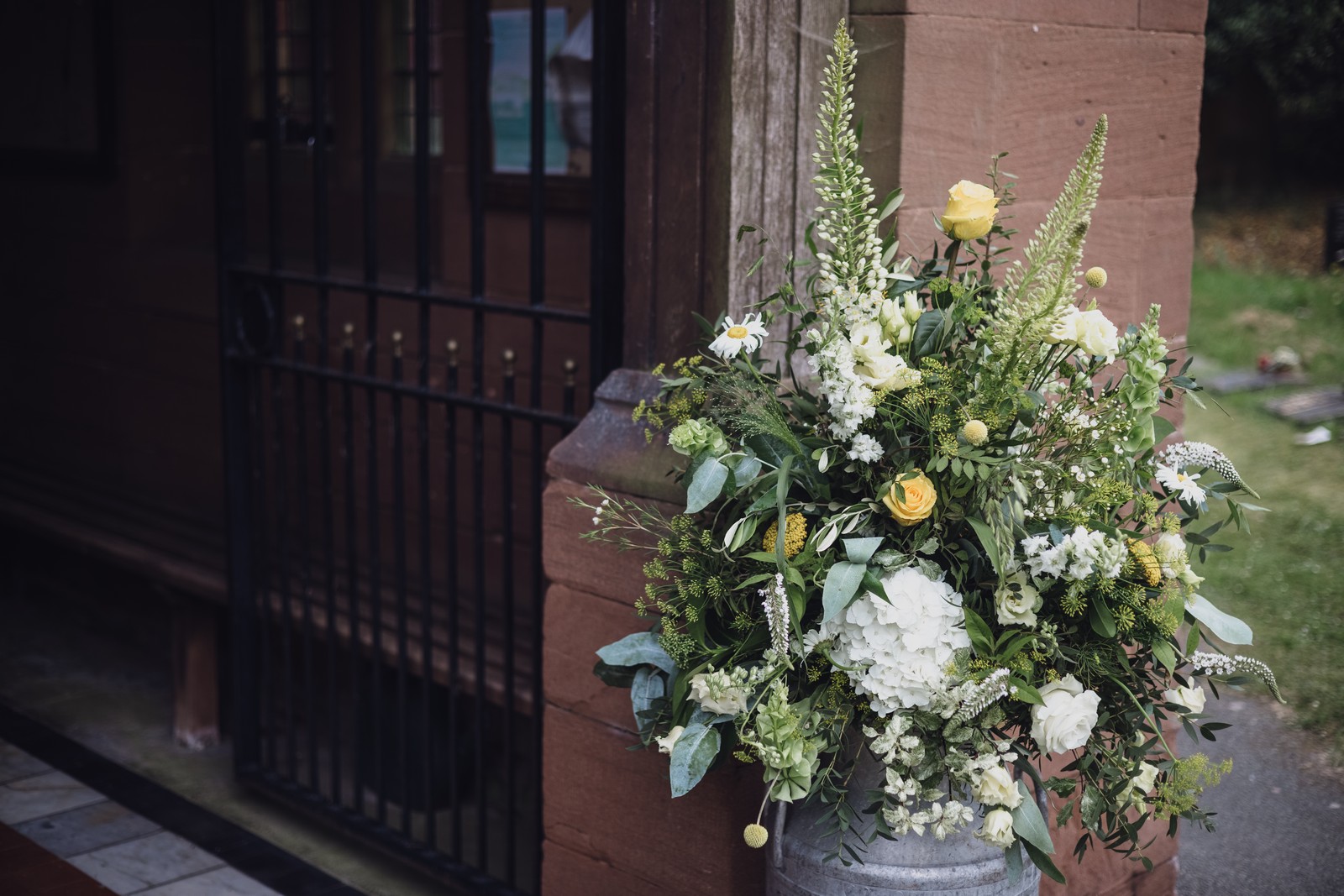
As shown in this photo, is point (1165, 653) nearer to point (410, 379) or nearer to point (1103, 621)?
point (1103, 621)

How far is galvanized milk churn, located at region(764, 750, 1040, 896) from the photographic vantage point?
6.78 feet

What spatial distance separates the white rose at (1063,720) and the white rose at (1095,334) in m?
0.48

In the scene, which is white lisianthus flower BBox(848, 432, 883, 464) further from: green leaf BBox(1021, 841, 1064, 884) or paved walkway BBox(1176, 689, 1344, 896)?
paved walkway BBox(1176, 689, 1344, 896)

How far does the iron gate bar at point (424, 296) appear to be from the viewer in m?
3.16

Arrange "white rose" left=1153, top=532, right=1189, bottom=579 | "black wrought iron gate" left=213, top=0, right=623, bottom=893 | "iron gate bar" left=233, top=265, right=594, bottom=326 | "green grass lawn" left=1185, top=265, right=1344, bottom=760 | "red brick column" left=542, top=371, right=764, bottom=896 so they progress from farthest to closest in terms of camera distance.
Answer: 1. "green grass lawn" left=1185, top=265, right=1344, bottom=760
2. "black wrought iron gate" left=213, top=0, right=623, bottom=893
3. "iron gate bar" left=233, top=265, right=594, bottom=326
4. "red brick column" left=542, top=371, right=764, bottom=896
5. "white rose" left=1153, top=532, right=1189, bottom=579

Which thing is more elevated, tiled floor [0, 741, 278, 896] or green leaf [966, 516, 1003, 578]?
green leaf [966, 516, 1003, 578]

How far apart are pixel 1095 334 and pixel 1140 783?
0.67 meters

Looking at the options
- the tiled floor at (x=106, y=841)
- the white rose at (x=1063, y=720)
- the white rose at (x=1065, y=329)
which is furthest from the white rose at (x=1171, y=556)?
the tiled floor at (x=106, y=841)

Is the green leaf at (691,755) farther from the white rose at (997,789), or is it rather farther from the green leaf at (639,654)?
the white rose at (997,789)

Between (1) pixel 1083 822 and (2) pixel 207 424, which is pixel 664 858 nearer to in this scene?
(1) pixel 1083 822

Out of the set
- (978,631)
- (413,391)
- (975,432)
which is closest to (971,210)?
(975,432)

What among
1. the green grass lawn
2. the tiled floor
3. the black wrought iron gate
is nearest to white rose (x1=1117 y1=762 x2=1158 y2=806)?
the green grass lawn

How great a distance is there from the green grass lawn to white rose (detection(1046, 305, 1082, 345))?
1.56 metres

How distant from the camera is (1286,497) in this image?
6.95 metres
